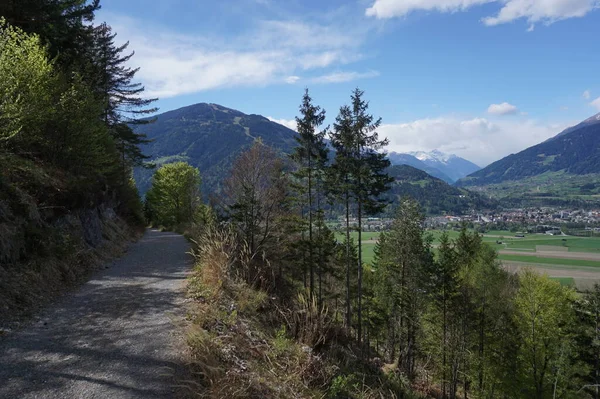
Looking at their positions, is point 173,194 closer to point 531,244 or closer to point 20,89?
point 20,89

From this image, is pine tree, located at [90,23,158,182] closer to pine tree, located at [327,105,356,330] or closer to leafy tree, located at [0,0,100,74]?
leafy tree, located at [0,0,100,74]

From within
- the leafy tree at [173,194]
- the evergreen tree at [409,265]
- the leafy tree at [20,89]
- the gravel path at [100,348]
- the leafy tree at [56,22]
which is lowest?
the evergreen tree at [409,265]

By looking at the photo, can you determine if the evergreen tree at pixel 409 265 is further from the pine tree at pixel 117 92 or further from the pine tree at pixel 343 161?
the pine tree at pixel 117 92

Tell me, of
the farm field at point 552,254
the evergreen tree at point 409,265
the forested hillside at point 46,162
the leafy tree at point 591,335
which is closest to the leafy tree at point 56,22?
the forested hillside at point 46,162

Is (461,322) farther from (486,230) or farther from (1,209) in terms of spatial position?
(486,230)

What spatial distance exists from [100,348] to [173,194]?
39.2 meters

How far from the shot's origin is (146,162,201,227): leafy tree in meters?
40.0

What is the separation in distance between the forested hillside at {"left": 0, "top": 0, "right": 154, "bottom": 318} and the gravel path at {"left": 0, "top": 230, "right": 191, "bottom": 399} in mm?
1253

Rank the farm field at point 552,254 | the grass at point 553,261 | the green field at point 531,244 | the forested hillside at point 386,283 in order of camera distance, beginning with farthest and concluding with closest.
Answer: the green field at point 531,244
the grass at point 553,261
the farm field at point 552,254
the forested hillside at point 386,283

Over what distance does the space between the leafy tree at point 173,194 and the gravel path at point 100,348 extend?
3238 cm

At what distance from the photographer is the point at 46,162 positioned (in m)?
12.2

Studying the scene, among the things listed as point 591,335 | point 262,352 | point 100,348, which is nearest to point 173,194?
point 100,348

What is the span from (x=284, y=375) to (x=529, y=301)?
86.4 feet

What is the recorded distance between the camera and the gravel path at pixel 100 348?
153 inches
